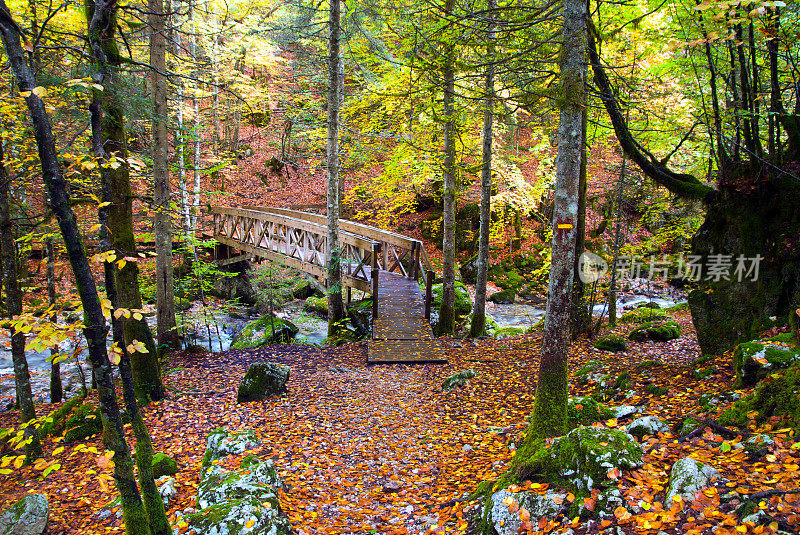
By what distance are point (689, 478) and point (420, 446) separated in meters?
2.99

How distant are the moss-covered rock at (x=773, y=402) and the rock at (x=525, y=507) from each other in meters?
1.84

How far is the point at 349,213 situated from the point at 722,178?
15.6 meters

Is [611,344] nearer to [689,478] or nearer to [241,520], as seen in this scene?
[689,478]

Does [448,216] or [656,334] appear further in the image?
[448,216]

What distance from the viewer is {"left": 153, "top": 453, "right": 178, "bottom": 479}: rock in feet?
14.4

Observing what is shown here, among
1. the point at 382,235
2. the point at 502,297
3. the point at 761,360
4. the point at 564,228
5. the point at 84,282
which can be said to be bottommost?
the point at 502,297

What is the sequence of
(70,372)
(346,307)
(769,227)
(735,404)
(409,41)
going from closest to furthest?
(735,404)
(769,227)
(409,41)
(70,372)
(346,307)

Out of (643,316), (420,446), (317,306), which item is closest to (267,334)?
(317,306)

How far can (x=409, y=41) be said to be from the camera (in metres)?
7.46

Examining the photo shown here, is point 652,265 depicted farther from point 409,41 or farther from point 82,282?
point 82,282

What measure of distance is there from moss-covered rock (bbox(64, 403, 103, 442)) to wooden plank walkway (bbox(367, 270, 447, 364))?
429 cm

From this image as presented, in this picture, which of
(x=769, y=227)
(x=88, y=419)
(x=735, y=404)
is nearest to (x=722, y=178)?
(x=769, y=227)

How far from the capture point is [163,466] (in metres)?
4.46

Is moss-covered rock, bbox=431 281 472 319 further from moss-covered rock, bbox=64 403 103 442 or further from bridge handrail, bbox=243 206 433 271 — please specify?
moss-covered rock, bbox=64 403 103 442
